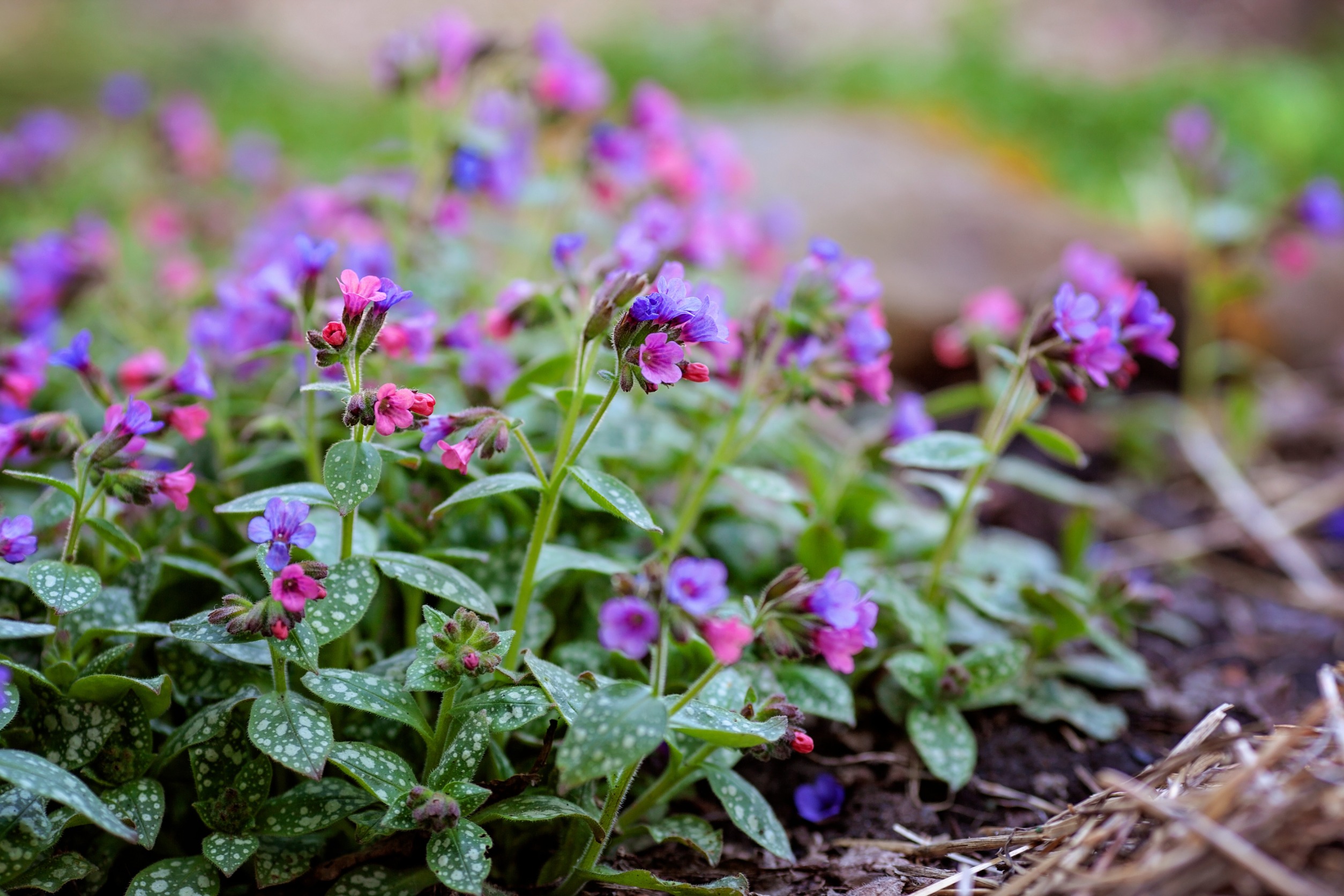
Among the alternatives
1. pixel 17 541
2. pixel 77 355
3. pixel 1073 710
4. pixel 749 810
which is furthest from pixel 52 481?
pixel 1073 710

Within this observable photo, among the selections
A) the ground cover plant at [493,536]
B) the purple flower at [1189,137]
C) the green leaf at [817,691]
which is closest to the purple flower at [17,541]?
the ground cover plant at [493,536]

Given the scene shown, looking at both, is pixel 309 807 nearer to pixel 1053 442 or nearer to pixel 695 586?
pixel 695 586

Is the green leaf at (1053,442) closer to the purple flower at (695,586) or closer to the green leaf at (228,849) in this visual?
the purple flower at (695,586)

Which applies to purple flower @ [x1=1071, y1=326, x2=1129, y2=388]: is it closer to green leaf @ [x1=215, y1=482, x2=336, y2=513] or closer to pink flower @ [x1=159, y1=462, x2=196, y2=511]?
green leaf @ [x1=215, y1=482, x2=336, y2=513]

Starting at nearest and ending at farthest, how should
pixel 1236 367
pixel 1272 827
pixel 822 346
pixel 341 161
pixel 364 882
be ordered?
1. pixel 1272 827
2. pixel 364 882
3. pixel 822 346
4. pixel 1236 367
5. pixel 341 161

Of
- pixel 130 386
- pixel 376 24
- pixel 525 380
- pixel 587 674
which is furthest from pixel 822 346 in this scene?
pixel 376 24

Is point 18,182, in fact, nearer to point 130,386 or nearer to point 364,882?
point 130,386
